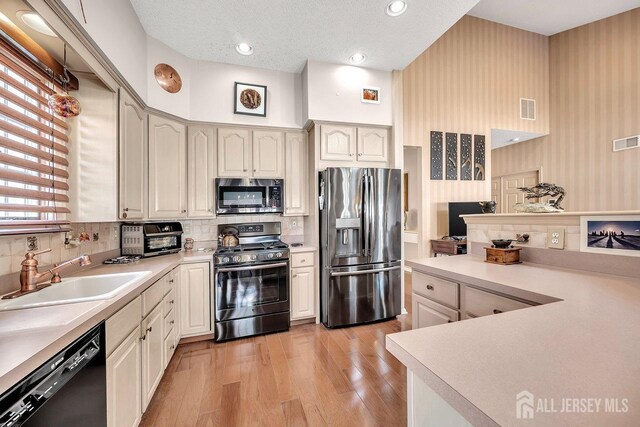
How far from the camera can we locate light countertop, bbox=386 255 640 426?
497mm

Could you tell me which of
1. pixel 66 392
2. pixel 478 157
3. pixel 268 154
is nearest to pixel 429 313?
pixel 66 392

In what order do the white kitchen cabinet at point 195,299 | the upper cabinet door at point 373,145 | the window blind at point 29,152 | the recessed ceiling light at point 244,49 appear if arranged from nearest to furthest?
1. the window blind at point 29,152
2. the white kitchen cabinet at point 195,299
3. the recessed ceiling light at point 244,49
4. the upper cabinet door at point 373,145

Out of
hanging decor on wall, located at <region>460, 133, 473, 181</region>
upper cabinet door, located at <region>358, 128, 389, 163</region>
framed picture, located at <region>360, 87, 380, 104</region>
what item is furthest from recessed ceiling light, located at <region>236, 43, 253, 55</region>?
hanging decor on wall, located at <region>460, 133, 473, 181</region>

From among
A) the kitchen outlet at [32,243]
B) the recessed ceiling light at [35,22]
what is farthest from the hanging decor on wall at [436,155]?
the kitchen outlet at [32,243]

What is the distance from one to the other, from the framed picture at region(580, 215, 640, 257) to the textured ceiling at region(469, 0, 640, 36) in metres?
4.98

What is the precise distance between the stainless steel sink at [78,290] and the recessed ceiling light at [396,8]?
9.06 feet

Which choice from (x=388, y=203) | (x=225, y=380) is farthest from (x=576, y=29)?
(x=225, y=380)

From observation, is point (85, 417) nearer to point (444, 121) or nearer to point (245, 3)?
point (245, 3)

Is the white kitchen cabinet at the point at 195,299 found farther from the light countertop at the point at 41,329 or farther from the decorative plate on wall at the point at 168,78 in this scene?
the decorative plate on wall at the point at 168,78

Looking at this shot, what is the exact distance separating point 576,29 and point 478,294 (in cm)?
667

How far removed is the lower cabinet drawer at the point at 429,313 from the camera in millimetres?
1563

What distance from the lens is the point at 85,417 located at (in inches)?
40.1

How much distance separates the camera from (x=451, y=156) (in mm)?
4652

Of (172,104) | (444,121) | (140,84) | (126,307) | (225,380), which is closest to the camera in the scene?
(126,307)
